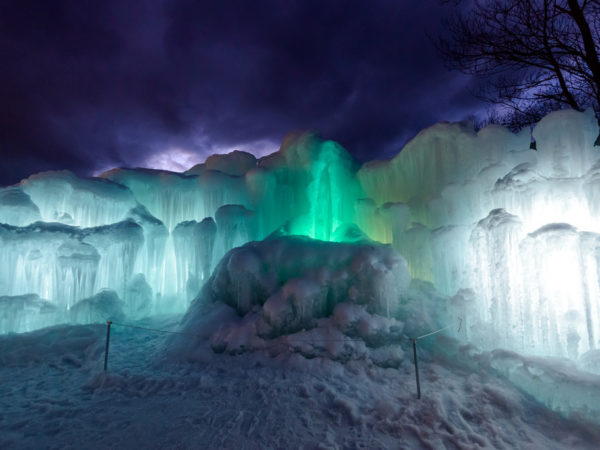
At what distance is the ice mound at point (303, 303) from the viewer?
278 inches

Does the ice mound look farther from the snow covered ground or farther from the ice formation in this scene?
the ice formation

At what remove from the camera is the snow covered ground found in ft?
13.7

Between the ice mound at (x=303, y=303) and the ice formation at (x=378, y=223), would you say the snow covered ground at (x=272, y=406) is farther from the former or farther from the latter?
the ice formation at (x=378, y=223)

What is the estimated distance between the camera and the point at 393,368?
6484 mm

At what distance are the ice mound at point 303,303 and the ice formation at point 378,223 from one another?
0.47 m

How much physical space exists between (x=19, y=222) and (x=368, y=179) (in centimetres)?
1212

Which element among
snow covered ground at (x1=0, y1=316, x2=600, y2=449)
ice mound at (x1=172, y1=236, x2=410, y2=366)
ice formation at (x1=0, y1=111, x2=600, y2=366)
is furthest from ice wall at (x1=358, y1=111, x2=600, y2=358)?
ice mound at (x1=172, y1=236, x2=410, y2=366)

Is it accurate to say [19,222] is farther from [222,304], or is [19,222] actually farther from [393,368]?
[393,368]

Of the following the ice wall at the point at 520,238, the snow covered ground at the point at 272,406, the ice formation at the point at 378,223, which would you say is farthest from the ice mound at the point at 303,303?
the ice wall at the point at 520,238

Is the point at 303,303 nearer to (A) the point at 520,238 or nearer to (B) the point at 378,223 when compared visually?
(A) the point at 520,238

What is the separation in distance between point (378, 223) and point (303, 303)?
16.6 ft

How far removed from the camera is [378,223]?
11.4 m

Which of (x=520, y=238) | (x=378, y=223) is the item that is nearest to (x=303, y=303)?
(x=520, y=238)

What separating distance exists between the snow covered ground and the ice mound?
36cm
